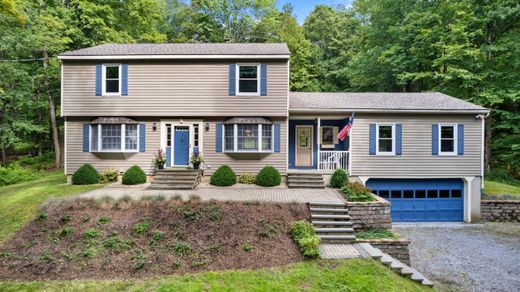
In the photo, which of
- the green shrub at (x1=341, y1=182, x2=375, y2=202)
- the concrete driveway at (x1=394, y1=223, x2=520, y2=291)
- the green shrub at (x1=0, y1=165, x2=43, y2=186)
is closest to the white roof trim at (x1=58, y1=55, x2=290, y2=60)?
the green shrub at (x1=341, y1=182, x2=375, y2=202)

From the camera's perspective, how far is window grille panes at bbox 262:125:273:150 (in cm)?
1257

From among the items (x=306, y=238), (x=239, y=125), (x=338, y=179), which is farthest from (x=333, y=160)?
(x=306, y=238)

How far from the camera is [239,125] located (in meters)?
12.4

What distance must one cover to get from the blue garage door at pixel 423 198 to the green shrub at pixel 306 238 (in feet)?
22.7

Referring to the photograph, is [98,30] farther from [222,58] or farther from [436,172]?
[436,172]

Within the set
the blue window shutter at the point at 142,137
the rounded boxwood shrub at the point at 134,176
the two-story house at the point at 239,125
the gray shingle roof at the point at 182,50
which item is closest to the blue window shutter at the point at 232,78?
the two-story house at the point at 239,125

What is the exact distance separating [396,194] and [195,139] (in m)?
10.5

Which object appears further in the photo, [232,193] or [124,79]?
[124,79]

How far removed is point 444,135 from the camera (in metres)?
12.9

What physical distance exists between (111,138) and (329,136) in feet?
36.5

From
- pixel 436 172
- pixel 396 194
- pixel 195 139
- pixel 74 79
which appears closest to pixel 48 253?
pixel 195 139

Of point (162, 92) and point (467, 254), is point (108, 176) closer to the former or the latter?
point (162, 92)

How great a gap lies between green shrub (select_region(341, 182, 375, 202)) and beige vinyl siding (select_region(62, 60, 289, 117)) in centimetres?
542

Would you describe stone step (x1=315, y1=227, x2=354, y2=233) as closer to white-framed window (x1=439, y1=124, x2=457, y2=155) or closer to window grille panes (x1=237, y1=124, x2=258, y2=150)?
window grille panes (x1=237, y1=124, x2=258, y2=150)
